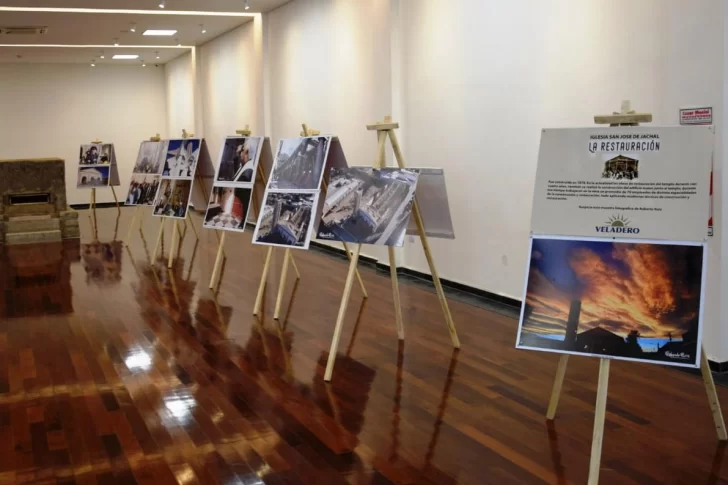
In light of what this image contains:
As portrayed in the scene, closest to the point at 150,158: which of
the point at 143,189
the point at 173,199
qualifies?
the point at 143,189

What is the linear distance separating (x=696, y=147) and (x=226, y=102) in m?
12.1

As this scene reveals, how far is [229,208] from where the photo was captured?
7453 millimetres

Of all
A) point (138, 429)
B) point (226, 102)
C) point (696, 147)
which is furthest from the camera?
point (226, 102)

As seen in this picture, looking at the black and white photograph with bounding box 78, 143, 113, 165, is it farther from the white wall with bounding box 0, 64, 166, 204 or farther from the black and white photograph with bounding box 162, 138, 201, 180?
the black and white photograph with bounding box 162, 138, 201, 180

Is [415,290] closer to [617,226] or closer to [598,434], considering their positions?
[617,226]

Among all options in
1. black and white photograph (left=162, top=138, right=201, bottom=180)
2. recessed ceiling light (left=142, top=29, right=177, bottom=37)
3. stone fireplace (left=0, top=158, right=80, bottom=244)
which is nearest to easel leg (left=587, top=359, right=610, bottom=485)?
black and white photograph (left=162, top=138, right=201, bottom=180)

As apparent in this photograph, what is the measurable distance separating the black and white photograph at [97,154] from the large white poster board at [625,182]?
1321 cm

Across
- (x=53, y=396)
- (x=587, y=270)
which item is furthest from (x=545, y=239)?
A: (x=53, y=396)

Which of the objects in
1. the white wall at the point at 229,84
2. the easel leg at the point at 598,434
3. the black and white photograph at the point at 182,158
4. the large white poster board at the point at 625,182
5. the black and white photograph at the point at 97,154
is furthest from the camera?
the black and white photograph at the point at 97,154

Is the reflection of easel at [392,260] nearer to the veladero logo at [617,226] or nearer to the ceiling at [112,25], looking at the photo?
the veladero logo at [617,226]

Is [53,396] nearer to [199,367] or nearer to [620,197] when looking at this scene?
[199,367]

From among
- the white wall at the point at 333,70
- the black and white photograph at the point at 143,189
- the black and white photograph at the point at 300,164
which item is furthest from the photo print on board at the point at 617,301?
the black and white photograph at the point at 143,189

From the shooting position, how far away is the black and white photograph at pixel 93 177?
1516 centimetres

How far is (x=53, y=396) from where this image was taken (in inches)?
177
